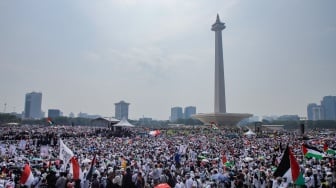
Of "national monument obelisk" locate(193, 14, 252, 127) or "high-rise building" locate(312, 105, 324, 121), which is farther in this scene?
"high-rise building" locate(312, 105, 324, 121)

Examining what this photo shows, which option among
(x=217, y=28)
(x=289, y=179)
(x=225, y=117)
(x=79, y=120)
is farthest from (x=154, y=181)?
(x=79, y=120)

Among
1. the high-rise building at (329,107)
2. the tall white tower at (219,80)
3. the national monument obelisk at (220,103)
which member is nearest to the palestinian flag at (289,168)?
the national monument obelisk at (220,103)

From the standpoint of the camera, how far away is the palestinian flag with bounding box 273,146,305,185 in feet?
33.3

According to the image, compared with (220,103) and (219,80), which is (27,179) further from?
(220,103)

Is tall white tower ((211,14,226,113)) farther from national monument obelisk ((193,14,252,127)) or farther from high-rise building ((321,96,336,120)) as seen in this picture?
high-rise building ((321,96,336,120))

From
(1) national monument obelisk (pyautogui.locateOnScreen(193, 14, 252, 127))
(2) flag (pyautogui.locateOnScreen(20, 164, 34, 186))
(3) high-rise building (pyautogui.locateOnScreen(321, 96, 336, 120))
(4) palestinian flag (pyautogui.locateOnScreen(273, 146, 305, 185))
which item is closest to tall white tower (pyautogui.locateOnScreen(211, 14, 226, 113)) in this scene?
(1) national monument obelisk (pyautogui.locateOnScreen(193, 14, 252, 127))

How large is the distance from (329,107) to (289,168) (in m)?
208

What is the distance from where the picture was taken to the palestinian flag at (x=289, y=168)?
10141 millimetres

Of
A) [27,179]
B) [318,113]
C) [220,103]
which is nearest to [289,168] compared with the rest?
[27,179]

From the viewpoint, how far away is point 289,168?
418 inches

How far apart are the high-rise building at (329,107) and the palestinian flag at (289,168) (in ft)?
644

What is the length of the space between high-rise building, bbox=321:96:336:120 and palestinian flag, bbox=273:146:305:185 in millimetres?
196283

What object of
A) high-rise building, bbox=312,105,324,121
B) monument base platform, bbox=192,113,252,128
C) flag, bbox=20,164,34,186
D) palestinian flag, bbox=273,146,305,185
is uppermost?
high-rise building, bbox=312,105,324,121

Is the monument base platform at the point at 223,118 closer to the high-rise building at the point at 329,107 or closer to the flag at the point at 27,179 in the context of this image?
the flag at the point at 27,179
